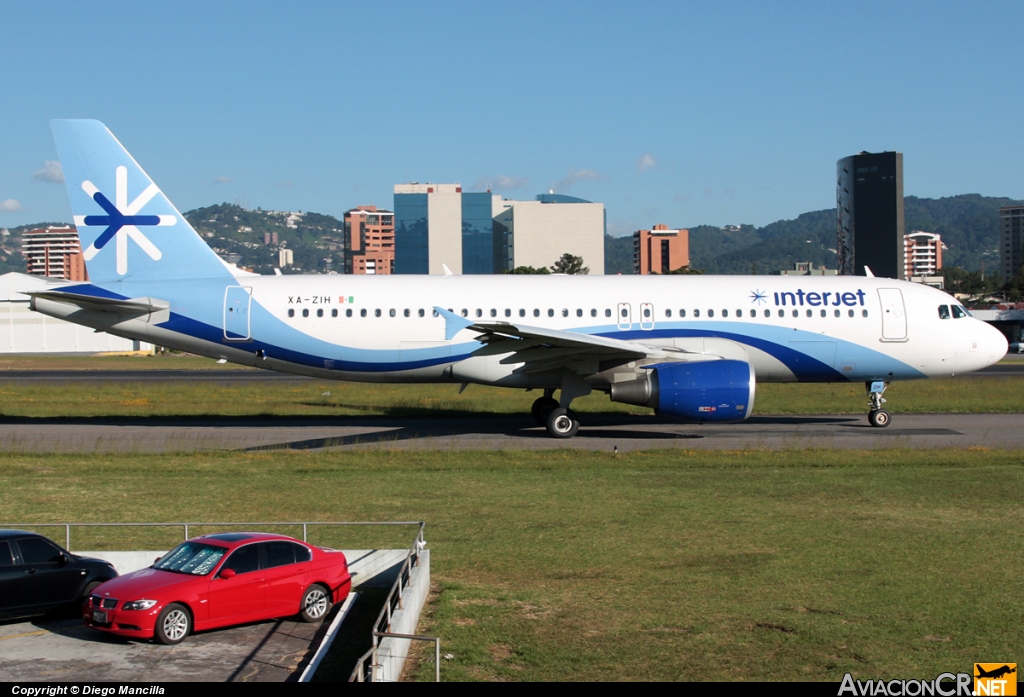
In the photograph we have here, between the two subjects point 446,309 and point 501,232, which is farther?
point 501,232

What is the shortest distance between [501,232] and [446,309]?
159264 millimetres

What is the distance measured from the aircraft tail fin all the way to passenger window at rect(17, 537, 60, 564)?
1698cm

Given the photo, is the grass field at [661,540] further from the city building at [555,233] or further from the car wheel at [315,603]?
the city building at [555,233]

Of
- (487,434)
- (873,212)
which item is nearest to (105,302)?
(487,434)

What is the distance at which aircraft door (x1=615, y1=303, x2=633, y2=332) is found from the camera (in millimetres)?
27562

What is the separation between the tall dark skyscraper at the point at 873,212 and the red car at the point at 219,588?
590ft

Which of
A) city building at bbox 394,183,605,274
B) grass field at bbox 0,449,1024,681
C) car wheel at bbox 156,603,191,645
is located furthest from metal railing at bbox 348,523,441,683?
city building at bbox 394,183,605,274

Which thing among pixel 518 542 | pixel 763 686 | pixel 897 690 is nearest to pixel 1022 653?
pixel 897 690

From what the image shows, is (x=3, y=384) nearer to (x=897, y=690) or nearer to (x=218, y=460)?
(x=218, y=460)

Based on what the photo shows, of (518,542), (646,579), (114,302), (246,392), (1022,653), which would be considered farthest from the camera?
(246,392)

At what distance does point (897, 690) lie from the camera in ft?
28.1

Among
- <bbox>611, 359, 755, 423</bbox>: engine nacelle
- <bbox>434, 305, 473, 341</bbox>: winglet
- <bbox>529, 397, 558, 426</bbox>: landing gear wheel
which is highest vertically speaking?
<bbox>434, 305, 473, 341</bbox>: winglet

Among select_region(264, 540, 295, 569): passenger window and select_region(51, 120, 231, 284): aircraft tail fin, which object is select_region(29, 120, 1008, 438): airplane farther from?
select_region(264, 540, 295, 569): passenger window

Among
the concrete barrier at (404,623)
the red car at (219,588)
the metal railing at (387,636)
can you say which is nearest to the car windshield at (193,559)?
the red car at (219,588)
